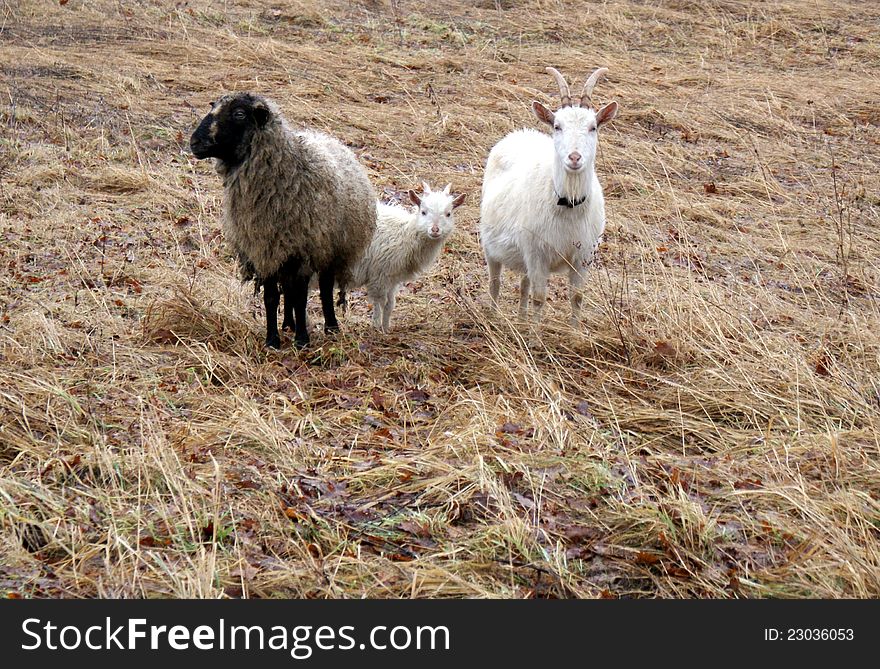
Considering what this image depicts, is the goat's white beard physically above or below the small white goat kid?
above

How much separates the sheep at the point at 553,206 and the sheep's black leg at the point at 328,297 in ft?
4.64

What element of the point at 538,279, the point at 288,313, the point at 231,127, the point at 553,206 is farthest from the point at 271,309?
the point at 553,206

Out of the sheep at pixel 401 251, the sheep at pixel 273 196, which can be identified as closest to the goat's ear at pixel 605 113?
the sheep at pixel 401 251

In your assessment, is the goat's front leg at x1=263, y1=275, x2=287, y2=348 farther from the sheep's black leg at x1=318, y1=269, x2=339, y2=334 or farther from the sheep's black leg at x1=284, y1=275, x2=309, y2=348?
the sheep's black leg at x1=318, y1=269, x2=339, y2=334

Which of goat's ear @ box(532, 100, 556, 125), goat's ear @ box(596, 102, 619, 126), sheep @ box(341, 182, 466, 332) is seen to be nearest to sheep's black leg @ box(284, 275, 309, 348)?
sheep @ box(341, 182, 466, 332)

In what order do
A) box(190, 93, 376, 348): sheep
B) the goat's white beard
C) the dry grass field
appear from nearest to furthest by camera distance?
1. the dry grass field
2. box(190, 93, 376, 348): sheep
3. the goat's white beard

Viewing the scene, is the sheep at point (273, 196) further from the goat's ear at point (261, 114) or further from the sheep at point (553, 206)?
the sheep at point (553, 206)

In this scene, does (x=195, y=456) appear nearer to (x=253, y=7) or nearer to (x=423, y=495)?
(x=423, y=495)

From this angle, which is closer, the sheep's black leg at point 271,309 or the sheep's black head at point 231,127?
the sheep's black head at point 231,127

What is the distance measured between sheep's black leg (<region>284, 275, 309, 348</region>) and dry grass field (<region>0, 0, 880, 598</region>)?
0.16 meters

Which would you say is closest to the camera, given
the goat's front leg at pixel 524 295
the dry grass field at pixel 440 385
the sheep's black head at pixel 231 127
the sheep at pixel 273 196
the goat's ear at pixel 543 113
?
the dry grass field at pixel 440 385

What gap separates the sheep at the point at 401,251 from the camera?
313 inches

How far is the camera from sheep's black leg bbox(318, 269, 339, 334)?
23.9ft
